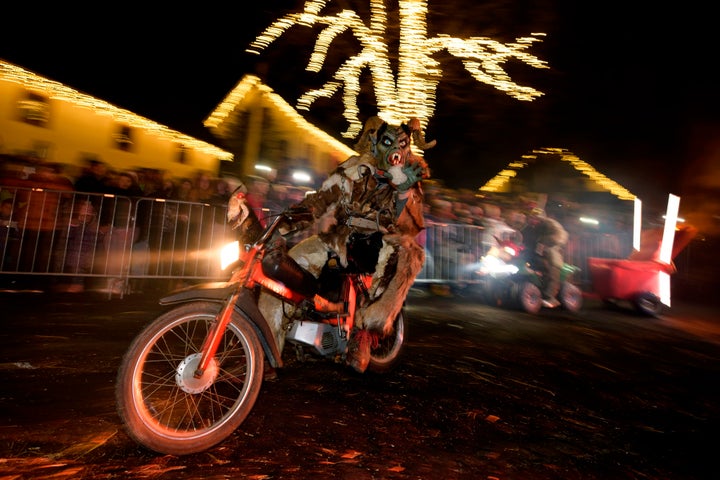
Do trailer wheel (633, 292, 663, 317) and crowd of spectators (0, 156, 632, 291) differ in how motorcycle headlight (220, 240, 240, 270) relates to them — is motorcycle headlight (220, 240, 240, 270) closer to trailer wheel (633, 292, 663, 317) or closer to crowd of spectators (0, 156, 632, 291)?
crowd of spectators (0, 156, 632, 291)

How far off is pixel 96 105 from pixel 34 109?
2370 mm

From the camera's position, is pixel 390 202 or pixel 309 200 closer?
pixel 309 200

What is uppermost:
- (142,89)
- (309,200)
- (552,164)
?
(142,89)

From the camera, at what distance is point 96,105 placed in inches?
622

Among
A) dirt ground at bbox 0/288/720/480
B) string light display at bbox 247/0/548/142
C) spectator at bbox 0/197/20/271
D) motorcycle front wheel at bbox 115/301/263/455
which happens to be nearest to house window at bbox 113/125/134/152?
string light display at bbox 247/0/548/142

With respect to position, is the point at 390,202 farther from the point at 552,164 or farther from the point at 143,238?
the point at 552,164

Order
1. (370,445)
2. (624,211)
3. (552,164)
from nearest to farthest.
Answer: (370,445) < (624,211) < (552,164)

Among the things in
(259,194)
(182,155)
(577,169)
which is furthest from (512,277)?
(182,155)

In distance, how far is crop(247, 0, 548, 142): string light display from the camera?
9141 mm

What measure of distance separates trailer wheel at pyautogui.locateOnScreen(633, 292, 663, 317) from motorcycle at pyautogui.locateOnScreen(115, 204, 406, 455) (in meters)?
8.14

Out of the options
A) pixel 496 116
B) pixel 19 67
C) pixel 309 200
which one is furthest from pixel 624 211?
pixel 19 67

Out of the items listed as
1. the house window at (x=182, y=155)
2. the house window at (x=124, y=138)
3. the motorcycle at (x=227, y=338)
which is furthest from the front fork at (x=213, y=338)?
the house window at (x=182, y=155)

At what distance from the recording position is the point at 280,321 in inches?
117

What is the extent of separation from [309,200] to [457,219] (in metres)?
7.33
